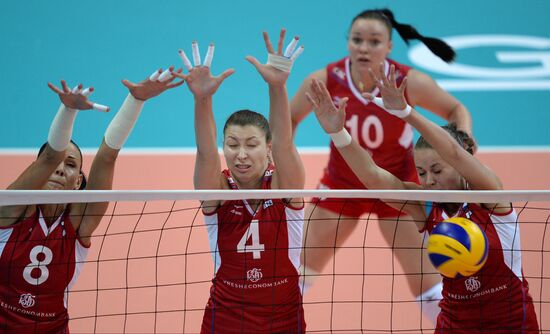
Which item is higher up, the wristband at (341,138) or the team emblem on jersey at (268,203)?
the wristband at (341,138)

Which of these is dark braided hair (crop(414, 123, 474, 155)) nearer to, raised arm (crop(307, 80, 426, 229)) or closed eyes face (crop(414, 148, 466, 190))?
closed eyes face (crop(414, 148, 466, 190))


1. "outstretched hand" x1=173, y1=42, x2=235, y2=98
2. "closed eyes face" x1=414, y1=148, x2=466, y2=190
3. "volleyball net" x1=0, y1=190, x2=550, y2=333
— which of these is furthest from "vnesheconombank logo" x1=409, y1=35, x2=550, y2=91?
"outstretched hand" x1=173, y1=42, x2=235, y2=98

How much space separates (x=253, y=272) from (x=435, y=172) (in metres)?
1.13

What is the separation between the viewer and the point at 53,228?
425 centimetres

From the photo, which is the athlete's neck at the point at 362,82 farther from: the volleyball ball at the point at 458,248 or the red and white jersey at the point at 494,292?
the volleyball ball at the point at 458,248

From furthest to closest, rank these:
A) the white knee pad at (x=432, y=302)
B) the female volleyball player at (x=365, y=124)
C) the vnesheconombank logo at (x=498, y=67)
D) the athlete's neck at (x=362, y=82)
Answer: the vnesheconombank logo at (x=498, y=67) → the athlete's neck at (x=362, y=82) → the female volleyball player at (x=365, y=124) → the white knee pad at (x=432, y=302)

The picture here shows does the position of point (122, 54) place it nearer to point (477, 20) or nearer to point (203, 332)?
point (477, 20)

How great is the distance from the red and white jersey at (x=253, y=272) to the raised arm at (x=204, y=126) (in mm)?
176

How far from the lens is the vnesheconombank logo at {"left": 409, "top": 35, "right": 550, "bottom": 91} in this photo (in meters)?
9.82

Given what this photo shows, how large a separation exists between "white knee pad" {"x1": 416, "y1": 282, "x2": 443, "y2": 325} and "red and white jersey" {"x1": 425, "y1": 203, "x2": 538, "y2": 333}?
1.06 m

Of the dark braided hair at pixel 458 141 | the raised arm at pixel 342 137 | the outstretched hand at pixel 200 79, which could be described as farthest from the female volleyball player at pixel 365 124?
the outstretched hand at pixel 200 79

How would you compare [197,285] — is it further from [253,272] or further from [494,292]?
[494,292]

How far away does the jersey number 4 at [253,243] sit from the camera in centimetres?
430

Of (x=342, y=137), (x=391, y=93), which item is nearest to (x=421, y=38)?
(x=391, y=93)
